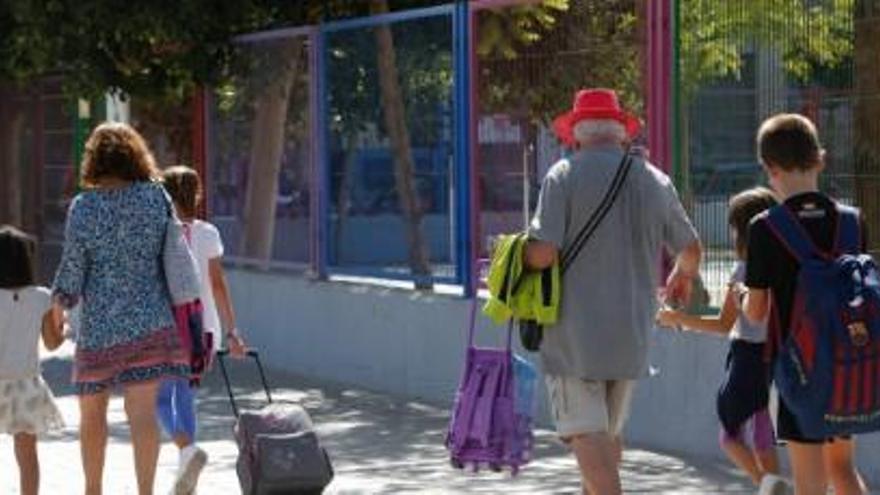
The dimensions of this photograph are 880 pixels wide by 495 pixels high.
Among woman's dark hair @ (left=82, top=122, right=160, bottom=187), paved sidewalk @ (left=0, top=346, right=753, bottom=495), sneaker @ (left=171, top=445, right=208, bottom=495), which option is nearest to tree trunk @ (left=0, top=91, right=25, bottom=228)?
paved sidewalk @ (left=0, top=346, right=753, bottom=495)

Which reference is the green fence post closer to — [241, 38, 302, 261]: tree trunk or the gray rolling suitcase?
[241, 38, 302, 261]: tree trunk

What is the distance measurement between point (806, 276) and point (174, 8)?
35.8ft

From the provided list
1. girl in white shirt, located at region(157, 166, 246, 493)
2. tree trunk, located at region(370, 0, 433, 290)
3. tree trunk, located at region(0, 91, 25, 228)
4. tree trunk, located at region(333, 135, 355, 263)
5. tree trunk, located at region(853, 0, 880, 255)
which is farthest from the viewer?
tree trunk, located at region(0, 91, 25, 228)

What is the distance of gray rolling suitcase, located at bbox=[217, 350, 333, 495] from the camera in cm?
879

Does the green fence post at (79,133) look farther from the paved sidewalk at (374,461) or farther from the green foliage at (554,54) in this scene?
the green foliage at (554,54)

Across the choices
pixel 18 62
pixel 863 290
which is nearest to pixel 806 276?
pixel 863 290

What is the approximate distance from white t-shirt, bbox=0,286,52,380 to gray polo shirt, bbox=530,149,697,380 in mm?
2480

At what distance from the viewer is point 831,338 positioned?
21.6 feet

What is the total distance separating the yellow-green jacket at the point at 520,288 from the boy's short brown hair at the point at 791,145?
40.4 inches

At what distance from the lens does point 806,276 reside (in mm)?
6637

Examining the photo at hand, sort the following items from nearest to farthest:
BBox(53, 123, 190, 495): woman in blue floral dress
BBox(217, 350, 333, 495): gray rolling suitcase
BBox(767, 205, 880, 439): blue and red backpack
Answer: BBox(767, 205, 880, 439): blue and red backpack, BBox(53, 123, 190, 495): woman in blue floral dress, BBox(217, 350, 333, 495): gray rolling suitcase

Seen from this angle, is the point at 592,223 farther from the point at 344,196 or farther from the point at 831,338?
the point at 344,196

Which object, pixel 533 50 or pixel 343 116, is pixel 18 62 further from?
pixel 533 50

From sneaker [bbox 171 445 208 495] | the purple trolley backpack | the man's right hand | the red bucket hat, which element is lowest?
sneaker [bbox 171 445 208 495]
